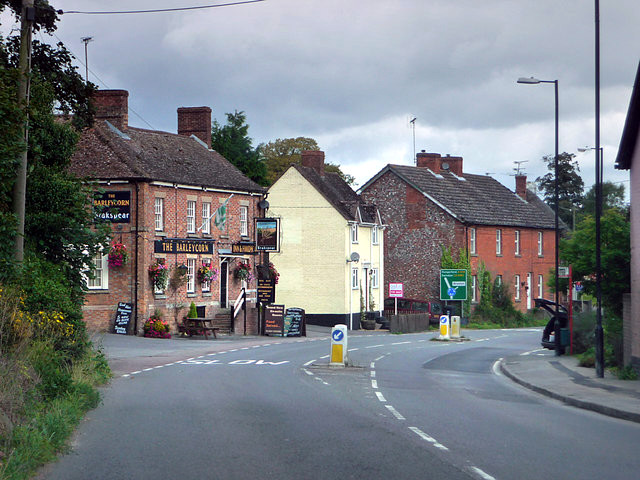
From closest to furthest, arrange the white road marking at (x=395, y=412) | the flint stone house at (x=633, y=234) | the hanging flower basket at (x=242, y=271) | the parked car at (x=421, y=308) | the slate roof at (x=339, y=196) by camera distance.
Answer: the white road marking at (x=395, y=412)
the flint stone house at (x=633, y=234)
the hanging flower basket at (x=242, y=271)
the slate roof at (x=339, y=196)
the parked car at (x=421, y=308)

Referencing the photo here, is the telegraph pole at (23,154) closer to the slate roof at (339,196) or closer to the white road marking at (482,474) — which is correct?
the white road marking at (482,474)

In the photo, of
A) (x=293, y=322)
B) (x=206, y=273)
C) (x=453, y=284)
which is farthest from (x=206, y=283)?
(x=453, y=284)

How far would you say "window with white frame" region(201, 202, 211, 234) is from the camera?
4388 centimetres

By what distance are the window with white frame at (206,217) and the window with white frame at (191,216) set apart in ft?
1.80

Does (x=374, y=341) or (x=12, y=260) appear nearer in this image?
(x=12, y=260)

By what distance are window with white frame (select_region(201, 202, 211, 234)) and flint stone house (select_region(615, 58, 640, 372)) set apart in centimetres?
2460

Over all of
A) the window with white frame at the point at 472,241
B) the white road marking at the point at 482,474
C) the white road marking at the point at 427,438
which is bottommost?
the white road marking at the point at 427,438

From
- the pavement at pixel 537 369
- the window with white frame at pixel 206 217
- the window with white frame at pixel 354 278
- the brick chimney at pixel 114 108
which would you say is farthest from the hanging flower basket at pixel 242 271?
the window with white frame at pixel 354 278

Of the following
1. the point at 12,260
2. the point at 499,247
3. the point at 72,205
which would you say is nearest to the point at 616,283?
the point at 72,205

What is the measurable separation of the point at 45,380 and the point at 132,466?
489cm

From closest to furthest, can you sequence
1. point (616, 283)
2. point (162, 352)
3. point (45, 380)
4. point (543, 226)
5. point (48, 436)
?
point (48, 436), point (45, 380), point (616, 283), point (162, 352), point (543, 226)

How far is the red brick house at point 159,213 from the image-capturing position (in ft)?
131

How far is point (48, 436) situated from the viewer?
1110 cm

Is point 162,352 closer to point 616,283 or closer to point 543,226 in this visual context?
point 616,283
